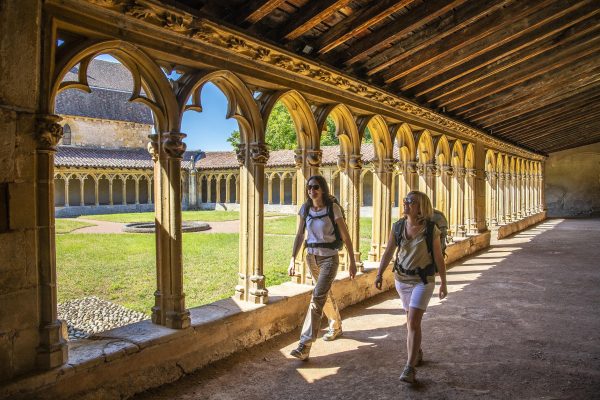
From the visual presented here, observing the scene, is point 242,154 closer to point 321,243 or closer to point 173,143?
point 173,143

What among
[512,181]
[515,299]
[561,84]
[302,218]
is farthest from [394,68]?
[512,181]

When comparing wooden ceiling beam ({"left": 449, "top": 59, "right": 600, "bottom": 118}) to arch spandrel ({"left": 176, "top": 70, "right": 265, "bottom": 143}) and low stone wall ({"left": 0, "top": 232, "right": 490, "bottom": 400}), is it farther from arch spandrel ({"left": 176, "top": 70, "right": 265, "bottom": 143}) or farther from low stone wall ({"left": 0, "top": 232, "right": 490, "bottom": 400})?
low stone wall ({"left": 0, "top": 232, "right": 490, "bottom": 400})

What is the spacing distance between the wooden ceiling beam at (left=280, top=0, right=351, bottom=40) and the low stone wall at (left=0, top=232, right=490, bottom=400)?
2.39 m

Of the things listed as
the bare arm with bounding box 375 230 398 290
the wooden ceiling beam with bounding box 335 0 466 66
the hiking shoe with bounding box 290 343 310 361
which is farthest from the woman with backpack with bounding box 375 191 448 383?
the wooden ceiling beam with bounding box 335 0 466 66

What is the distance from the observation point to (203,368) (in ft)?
10.9

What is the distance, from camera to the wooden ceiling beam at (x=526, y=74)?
5750 mm

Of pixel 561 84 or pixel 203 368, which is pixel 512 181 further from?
pixel 203 368

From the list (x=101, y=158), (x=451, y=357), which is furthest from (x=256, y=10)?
(x=101, y=158)

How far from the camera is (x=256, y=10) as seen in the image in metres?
3.29

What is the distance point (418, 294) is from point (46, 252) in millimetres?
2316

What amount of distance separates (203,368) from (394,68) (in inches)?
156

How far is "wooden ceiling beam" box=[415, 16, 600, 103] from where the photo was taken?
5.02 meters

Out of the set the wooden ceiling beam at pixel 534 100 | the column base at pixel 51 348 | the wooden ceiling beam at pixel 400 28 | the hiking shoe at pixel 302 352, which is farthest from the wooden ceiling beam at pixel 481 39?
the column base at pixel 51 348

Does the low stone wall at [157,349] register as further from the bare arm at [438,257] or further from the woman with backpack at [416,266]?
the bare arm at [438,257]
